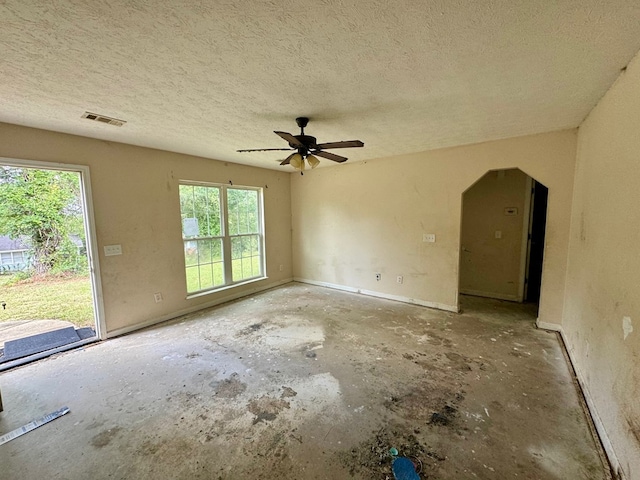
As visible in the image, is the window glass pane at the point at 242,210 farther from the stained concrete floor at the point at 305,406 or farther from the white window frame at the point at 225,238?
the stained concrete floor at the point at 305,406

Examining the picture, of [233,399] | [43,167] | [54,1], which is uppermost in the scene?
[54,1]

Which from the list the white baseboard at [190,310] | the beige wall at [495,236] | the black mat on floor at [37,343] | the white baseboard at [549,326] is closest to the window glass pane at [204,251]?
the white baseboard at [190,310]

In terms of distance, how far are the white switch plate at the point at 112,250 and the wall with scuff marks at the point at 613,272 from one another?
178 inches

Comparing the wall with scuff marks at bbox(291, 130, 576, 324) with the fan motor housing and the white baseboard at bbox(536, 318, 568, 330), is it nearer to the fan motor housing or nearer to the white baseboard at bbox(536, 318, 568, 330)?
the white baseboard at bbox(536, 318, 568, 330)

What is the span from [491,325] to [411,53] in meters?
3.30

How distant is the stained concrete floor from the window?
3.79 ft

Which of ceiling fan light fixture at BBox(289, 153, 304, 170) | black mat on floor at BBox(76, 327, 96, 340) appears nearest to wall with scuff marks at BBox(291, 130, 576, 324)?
ceiling fan light fixture at BBox(289, 153, 304, 170)

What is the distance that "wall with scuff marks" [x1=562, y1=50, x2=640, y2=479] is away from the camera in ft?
4.63

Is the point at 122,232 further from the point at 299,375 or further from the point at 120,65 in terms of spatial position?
the point at 299,375

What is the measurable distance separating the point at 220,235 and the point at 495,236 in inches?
180

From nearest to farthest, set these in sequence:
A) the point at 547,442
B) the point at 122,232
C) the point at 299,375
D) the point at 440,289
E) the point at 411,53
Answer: the point at 411,53
the point at 547,442
the point at 299,375
the point at 122,232
the point at 440,289

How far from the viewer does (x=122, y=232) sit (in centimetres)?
330

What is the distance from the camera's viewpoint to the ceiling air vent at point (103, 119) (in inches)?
92.8

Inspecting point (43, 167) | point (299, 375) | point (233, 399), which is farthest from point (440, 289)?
point (43, 167)
